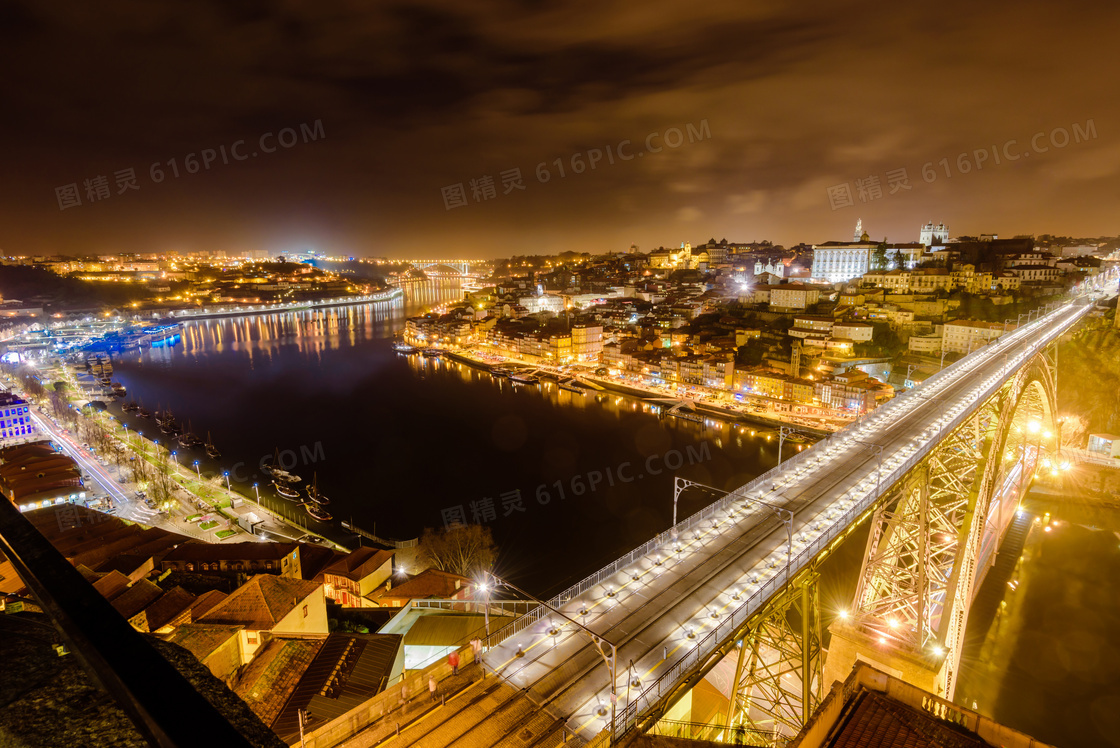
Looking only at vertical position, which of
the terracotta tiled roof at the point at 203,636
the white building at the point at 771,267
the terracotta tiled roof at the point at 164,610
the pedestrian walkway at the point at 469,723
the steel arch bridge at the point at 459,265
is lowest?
the terracotta tiled roof at the point at 164,610

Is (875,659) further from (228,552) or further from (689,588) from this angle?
(228,552)

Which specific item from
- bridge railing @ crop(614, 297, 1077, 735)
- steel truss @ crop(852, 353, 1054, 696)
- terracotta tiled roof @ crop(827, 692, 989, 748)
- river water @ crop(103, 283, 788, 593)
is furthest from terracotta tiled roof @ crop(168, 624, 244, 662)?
steel truss @ crop(852, 353, 1054, 696)

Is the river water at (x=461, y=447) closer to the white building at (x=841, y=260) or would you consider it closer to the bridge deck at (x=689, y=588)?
the bridge deck at (x=689, y=588)

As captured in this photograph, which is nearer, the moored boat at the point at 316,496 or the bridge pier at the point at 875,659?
the bridge pier at the point at 875,659

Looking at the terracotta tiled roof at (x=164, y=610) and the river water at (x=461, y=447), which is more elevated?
the terracotta tiled roof at (x=164, y=610)

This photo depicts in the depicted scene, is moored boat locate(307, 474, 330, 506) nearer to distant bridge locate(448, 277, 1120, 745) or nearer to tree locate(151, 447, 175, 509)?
tree locate(151, 447, 175, 509)

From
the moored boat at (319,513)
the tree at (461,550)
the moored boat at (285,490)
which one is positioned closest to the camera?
the tree at (461,550)

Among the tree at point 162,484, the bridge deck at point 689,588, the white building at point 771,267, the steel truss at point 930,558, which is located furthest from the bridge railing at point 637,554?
the white building at point 771,267

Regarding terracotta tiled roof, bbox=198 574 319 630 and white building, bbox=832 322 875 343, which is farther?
white building, bbox=832 322 875 343
